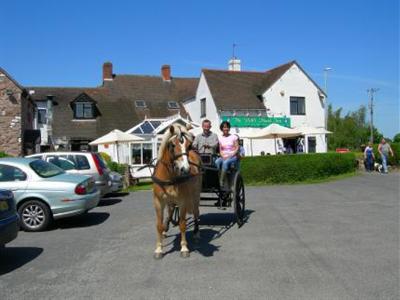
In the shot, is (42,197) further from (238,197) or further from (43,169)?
(238,197)

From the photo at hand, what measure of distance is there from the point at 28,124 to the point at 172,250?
28.0 m

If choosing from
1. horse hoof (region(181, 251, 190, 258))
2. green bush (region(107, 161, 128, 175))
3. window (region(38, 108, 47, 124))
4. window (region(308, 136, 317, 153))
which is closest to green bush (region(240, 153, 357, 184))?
green bush (region(107, 161, 128, 175))

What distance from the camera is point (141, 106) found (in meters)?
41.4

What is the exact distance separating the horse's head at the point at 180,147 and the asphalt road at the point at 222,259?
1.52m

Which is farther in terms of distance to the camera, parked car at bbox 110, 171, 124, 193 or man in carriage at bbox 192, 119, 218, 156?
parked car at bbox 110, 171, 124, 193

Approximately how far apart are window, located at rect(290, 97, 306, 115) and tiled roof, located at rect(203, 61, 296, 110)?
2390 mm

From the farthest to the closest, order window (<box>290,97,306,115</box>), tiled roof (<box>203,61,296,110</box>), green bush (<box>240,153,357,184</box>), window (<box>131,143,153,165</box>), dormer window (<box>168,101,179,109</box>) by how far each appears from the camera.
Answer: dormer window (<box>168,101,179,109</box>), window (<box>290,97,306,115</box>), tiled roof (<box>203,61,296,110</box>), window (<box>131,143,153,165</box>), green bush (<box>240,153,357,184</box>)

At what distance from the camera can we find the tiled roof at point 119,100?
125 feet

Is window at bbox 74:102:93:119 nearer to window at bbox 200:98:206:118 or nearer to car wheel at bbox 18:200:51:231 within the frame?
window at bbox 200:98:206:118

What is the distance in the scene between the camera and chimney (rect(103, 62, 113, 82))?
44.6 metres

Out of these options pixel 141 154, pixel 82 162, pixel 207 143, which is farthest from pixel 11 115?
pixel 207 143

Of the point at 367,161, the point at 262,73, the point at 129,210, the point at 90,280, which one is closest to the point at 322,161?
the point at 367,161

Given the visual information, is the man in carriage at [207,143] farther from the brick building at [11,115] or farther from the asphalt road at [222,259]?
the brick building at [11,115]

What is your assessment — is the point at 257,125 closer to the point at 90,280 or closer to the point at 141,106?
the point at 141,106
